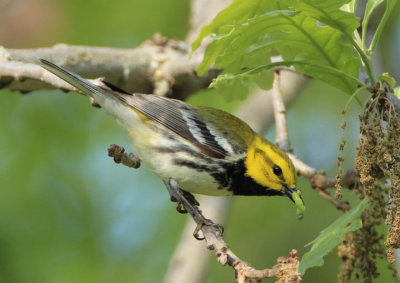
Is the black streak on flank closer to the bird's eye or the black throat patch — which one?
the black throat patch

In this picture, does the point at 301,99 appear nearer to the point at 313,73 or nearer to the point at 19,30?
the point at 19,30

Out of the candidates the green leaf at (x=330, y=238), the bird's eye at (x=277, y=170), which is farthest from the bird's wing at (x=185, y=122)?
the green leaf at (x=330, y=238)

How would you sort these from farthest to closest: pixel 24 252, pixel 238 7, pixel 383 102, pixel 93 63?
pixel 24 252 → pixel 93 63 → pixel 238 7 → pixel 383 102

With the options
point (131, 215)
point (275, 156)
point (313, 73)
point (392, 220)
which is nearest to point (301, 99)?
point (131, 215)

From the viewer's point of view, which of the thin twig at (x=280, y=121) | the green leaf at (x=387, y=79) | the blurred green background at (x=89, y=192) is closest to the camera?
the green leaf at (x=387, y=79)

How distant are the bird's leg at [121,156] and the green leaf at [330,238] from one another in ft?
2.98

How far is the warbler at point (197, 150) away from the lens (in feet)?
9.91

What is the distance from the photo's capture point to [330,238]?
2271 mm

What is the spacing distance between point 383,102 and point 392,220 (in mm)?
528

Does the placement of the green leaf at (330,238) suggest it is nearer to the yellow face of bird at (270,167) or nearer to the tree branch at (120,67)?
the yellow face of bird at (270,167)

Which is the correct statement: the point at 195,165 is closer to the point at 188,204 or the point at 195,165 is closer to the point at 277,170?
the point at 188,204

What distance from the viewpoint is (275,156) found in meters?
3.11

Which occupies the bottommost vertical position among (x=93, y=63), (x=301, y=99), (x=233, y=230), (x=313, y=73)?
(x=313, y=73)

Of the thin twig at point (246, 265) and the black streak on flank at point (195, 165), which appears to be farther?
the black streak on flank at point (195, 165)
